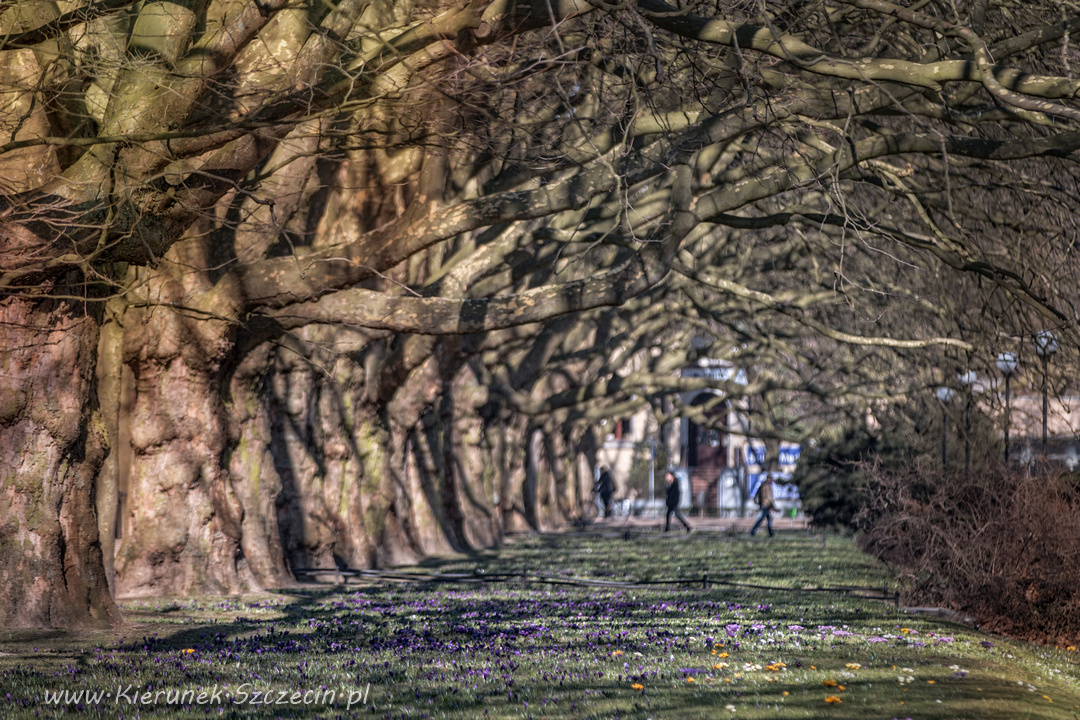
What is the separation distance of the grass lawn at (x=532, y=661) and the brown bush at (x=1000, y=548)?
2.32 ft

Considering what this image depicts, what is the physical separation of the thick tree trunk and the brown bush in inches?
368

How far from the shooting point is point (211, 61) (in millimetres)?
10234

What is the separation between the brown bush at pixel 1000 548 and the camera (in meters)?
12.8

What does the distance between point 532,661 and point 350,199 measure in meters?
11.4

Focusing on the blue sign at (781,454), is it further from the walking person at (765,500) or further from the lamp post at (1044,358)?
the lamp post at (1044,358)

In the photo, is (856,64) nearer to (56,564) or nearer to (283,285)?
(283,285)

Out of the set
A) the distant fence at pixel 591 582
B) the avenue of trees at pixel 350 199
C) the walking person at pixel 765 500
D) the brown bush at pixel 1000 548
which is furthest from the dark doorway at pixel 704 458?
the brown bush at pixel 1000 548

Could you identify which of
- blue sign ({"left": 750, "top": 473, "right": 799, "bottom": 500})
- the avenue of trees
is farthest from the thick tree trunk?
blue sign ({"left": 750, "top": 473, "right": 799, "bottom": 500})

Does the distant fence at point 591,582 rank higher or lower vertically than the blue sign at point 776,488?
lower

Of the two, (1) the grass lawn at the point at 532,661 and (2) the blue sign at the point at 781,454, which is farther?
(2) the blue sign at the point at 781,454

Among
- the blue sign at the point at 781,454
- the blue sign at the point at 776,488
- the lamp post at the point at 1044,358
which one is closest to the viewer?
the lamp post at the point at 1044,358

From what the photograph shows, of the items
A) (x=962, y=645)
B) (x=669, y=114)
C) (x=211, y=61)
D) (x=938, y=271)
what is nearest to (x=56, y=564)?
(x=211, y=61)

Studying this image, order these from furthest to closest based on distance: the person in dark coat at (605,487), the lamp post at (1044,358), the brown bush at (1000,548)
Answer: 1. the person in dark coat at (605,487)
2. the lamp post at (1044,358)
3. the brown bush at (1000,548)

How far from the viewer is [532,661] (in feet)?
30.0
